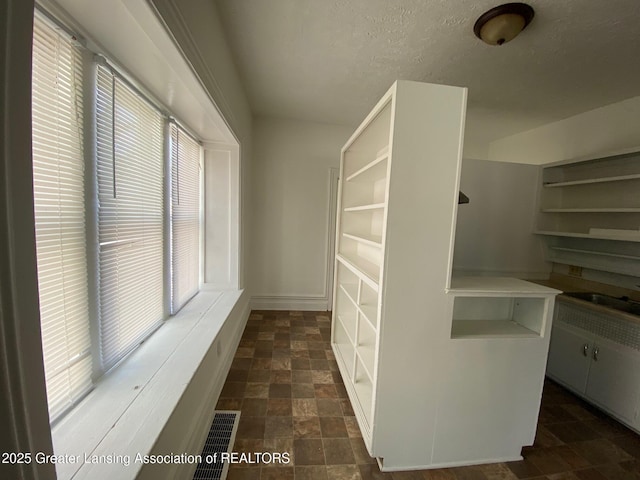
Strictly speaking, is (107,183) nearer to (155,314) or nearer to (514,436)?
(155,314)

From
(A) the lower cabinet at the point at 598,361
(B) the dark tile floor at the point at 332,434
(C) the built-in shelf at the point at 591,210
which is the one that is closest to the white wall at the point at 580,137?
(C) the built-in shelf at the point at 591,210

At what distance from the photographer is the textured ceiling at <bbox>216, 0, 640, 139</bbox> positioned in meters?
1.44

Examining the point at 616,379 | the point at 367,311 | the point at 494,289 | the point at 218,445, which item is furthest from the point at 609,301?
the point at 218,445

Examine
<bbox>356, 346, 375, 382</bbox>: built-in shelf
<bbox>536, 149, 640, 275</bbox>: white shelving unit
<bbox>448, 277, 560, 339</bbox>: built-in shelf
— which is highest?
<bbox>536, 149, 640, 275</bbox>: white shelving unit

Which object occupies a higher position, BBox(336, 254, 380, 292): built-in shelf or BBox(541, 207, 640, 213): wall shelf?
BBox(541, 207, 640, 213): wall shelf

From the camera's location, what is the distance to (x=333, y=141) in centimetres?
348

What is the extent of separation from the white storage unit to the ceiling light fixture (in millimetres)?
573

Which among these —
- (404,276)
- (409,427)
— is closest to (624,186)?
(404,276)

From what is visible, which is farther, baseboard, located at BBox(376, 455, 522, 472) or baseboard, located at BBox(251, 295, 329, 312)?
baseboard, located at BBox(251, 295, 329, 312)

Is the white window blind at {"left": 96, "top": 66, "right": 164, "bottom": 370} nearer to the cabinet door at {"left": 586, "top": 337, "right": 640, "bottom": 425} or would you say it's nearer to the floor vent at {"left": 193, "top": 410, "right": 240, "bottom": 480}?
the floor vent at {"left": 193, "top": 410, "right": 240, "bottom": 480}

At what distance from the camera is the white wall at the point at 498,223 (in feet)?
8.78

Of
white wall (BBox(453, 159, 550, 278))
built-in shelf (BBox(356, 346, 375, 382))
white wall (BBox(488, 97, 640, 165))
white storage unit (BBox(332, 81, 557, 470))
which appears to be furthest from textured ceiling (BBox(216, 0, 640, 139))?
built-in shelf (BBox(356, 346, 375, 382))

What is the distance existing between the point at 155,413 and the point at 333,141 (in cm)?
336

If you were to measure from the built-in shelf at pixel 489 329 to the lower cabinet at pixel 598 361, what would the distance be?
1028 mm
